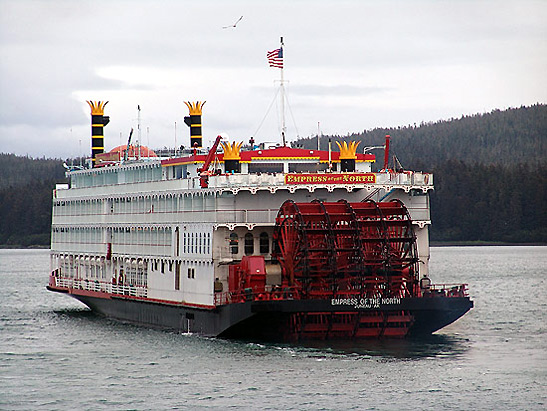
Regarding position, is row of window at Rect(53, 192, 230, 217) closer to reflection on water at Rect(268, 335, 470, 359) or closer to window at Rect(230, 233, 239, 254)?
window at Rect(230, 233, 239, 254)

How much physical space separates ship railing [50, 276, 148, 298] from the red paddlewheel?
10.1m

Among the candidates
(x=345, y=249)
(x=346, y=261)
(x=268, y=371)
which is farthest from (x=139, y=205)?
(x=268, y=371)

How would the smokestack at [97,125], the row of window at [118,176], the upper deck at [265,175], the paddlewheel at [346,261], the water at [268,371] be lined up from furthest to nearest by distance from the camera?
the smokestack at [97,125] < the row of window at [118,176] < the upper deck at [265,175] < the paddlewheel at [346,261] < the water at [268,371]

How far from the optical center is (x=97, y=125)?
63.4m

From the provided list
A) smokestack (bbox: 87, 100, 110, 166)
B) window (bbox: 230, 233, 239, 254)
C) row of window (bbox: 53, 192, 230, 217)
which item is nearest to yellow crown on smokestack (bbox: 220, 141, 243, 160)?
row of window (bbox: 53, 192, 230, 217)

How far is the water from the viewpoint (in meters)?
33.8

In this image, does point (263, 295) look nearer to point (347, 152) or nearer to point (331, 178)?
point (331, 178)

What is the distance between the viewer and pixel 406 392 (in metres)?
34.4

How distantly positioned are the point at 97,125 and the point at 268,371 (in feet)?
96.1

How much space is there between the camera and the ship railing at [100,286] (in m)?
52.1

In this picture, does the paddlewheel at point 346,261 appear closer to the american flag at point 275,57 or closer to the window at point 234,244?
the window at point 234,244

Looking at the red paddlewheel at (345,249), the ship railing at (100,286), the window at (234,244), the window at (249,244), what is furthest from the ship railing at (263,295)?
the ship railing at (100,286)

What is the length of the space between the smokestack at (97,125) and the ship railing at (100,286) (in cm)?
740

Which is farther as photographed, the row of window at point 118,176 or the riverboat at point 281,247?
the row of window at point 118,176
